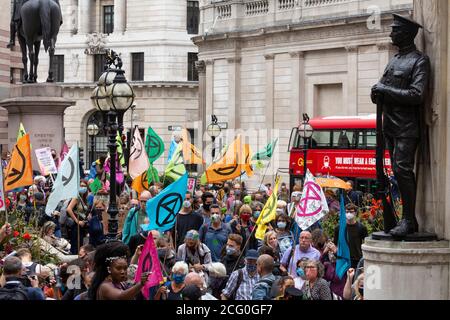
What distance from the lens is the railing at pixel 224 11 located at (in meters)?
52.3

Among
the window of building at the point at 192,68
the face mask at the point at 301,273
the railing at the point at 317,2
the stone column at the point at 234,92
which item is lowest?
the face mask at the point at 301,273

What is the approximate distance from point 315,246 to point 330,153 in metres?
23.0

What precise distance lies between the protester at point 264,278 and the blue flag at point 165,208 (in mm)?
2142

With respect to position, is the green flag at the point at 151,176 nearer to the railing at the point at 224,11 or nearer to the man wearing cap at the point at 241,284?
the man wearing cap at the point at 241,284

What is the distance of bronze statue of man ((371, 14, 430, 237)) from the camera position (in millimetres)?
10367

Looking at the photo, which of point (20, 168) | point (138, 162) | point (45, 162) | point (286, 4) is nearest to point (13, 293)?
point (20, 168)

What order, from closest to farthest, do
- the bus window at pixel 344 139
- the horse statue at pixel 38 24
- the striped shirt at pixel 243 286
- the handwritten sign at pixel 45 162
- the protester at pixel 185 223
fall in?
the striped shirt at pixel 243 286
the protester at pixel 185 223
the handwritten sign at pixel 45 162
the horse statue at pixel 38 24
the bus window at pixel 344 139

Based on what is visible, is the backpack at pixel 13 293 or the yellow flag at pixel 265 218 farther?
the yellow flag at pixel 265 218

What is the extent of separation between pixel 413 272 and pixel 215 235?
8.10m

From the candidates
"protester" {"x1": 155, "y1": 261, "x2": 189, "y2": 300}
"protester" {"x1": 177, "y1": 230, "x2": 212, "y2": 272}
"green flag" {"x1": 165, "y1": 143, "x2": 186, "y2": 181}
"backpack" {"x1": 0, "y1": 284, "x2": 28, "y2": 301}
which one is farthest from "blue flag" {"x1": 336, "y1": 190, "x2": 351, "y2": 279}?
"green flag" {"x1": 165, "y1": 143, "x2": 186, "y2": 181}

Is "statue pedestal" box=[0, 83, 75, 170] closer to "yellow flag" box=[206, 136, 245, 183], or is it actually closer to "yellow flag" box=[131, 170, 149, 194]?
"yellow flag" box=[206, 136, 245, 183]

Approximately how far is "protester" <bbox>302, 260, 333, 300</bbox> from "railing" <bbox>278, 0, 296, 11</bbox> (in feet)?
119

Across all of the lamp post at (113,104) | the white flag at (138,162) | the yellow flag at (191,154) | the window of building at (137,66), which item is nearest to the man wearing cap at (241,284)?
the lamp post at (113,104)

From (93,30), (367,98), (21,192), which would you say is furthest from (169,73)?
(21,192)
